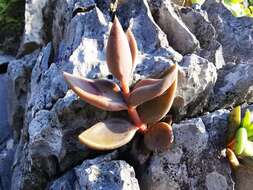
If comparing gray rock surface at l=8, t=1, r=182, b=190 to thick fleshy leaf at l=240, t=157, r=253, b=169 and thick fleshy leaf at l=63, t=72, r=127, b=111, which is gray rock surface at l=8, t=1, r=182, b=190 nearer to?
thick fleshy leaf at l=63, t=72, r=127, b=111

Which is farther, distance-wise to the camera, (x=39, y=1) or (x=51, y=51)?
Result: (x=39, y=1)

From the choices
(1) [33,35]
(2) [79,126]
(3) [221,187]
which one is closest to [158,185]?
(3) [221,187]

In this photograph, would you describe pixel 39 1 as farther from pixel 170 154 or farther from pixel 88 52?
pixel 170 154

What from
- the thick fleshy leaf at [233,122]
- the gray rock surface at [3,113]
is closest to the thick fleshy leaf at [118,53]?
the thick fleshy leaf at [233,122]

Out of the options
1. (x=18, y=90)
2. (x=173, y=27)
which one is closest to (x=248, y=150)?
(x=173, y=27)

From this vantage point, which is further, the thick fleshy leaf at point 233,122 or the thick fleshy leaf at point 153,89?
the thick fleshy leaf at point 233,122

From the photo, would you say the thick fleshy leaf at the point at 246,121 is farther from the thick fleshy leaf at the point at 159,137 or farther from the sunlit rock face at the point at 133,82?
the thick fleshy leaf at the point at 159,137

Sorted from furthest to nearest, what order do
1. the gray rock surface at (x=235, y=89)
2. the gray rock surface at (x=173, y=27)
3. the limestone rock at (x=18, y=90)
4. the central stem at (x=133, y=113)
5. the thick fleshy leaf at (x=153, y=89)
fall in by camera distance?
the limestone rock at (x=18, y=90) → the gray rock surface at (x=173, y=27) → the gray rock surface at (x=235, y=89) → the central stem at (x=133, y=113) → the thick fleshy leaf at (x=153, y=89)

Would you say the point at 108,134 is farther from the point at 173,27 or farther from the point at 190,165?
the point at 173,27
